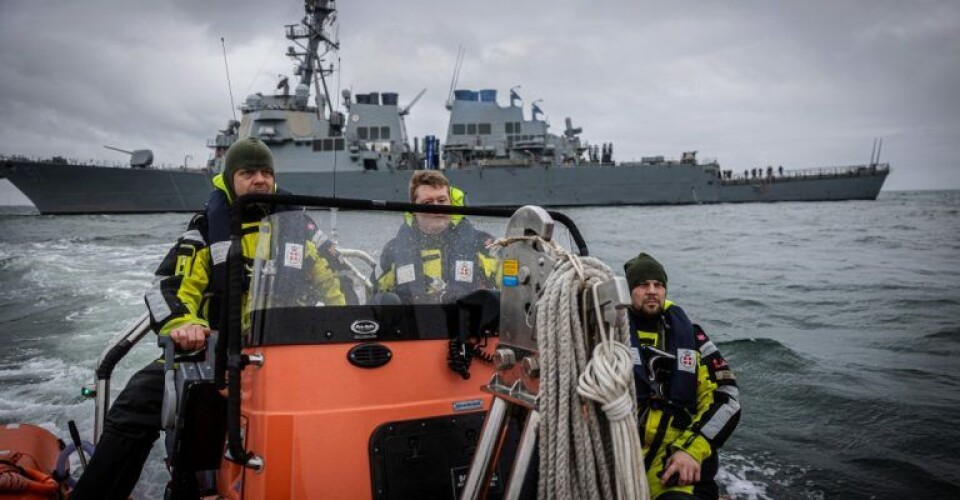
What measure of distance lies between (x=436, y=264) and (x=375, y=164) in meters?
38.5

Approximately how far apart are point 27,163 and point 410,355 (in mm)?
48842

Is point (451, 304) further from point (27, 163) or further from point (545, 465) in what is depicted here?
point (27, 163)

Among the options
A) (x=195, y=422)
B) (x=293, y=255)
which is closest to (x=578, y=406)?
(x=293, y=255)

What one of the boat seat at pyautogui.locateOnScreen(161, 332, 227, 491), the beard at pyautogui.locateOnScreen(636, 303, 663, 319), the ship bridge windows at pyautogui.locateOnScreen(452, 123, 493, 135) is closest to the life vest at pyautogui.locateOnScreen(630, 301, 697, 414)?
the beard at pyautogui.locateOnScreen(636, 303, 663, 319)

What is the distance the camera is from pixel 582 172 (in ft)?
136

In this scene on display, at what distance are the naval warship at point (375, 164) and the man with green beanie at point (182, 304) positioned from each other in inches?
1385

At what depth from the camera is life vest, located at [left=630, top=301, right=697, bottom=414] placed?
2.77 metres

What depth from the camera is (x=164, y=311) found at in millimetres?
2350

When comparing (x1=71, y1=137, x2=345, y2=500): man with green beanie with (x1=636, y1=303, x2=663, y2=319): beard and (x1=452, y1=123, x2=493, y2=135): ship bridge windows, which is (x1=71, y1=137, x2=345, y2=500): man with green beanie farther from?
(x1=452, y1=123, x2=493, y2=135): ship bridge windows

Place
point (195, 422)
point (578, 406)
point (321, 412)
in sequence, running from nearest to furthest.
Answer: point (578, 406) → point (321, 412) → point (195, 422)

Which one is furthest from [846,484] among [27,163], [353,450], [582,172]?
[27,163]

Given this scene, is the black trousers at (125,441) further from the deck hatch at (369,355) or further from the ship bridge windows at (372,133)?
the ship bridge windows at (372,133)

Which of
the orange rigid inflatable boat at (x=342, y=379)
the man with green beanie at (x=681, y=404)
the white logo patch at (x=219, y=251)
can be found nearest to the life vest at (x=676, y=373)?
the man with green beanie at (x=681, y=404)

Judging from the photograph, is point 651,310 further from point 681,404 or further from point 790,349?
point 790,349
